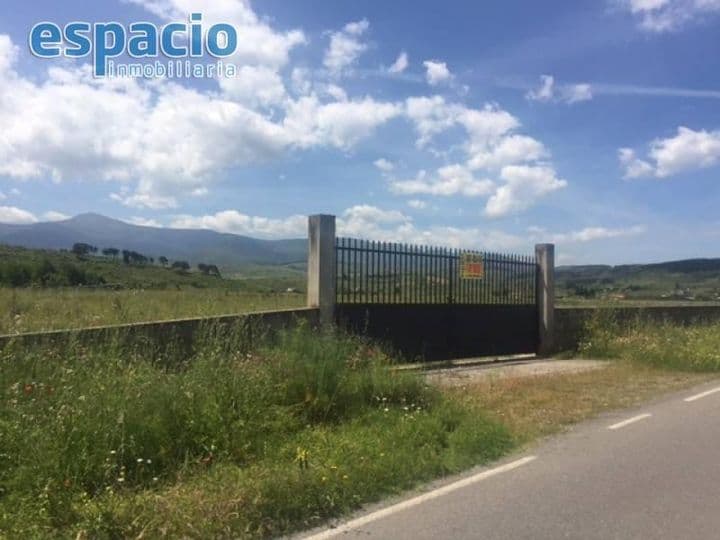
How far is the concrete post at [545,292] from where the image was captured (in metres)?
18.5

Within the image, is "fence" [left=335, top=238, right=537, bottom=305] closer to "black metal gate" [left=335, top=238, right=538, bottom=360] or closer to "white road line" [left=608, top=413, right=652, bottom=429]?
"black metal gate" [left=335, top=238, right=538, bottom=360]

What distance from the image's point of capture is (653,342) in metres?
18.0

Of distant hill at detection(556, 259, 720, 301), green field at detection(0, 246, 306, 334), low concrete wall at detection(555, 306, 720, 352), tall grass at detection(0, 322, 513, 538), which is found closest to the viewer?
tall grass at detection(0, 322, 513, 538)

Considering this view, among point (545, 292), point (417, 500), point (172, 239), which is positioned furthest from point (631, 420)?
point (172, 239)

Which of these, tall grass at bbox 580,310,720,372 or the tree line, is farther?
the tree line

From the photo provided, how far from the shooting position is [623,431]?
8.75 metres

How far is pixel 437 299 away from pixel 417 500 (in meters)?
9.56

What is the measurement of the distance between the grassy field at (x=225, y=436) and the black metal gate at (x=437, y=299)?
12.2 feet

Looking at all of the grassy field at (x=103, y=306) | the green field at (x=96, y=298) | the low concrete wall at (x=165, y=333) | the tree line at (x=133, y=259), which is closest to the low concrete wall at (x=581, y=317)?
the green field at (x=96, y=298)

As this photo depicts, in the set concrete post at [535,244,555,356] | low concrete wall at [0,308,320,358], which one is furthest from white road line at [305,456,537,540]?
concrete post at [535,244,555,356]

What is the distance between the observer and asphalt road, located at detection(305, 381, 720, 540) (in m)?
5.05

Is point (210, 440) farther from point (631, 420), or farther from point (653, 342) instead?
point (653, 342)

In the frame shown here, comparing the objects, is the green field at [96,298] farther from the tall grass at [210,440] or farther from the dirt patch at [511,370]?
the dirt patch at [511,370]

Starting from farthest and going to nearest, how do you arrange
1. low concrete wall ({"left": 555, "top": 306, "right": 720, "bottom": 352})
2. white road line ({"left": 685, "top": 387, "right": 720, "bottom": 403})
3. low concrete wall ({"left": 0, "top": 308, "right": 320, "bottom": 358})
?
low concrete wall ({"left": 555, "top": 306, "right": 720, "bottom": 352}), white road line ({"left": 685, "top": 387, "right": 720, "bottom": 403}), low concrete wall ({"left": 0, "top": 308, "right": 320, "bottom": 358})
